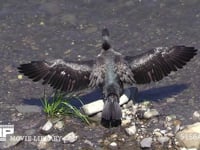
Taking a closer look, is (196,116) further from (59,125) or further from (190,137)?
(59,125)

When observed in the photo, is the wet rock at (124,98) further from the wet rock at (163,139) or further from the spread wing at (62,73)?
the wet rock at (163,139)

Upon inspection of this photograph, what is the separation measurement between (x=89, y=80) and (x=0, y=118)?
166cm

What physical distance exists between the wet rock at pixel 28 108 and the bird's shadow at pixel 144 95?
12 centimetres

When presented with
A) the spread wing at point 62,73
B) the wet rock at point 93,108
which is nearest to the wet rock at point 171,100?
the wet rock at point 93,108

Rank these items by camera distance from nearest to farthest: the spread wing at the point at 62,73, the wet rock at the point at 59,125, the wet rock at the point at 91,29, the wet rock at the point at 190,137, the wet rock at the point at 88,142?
the wet rock at the point at 190,137
the wet rock at the point at 88,142
the wet rock at the point at 59,125
the spread wing at the point at 62,73
the wet rock at the point at 91,29

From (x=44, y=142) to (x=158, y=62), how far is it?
2.34 meters

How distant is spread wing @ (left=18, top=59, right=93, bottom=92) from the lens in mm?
9703

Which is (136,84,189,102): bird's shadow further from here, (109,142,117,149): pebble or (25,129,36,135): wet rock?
(25,129,36,135): wet rock

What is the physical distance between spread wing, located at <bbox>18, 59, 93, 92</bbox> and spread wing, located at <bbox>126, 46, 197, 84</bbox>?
2.58 feet

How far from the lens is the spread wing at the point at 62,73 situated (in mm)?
9703

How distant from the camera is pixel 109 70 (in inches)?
377

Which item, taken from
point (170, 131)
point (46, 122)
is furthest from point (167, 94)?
point (46, 122)

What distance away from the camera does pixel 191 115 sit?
971 cm

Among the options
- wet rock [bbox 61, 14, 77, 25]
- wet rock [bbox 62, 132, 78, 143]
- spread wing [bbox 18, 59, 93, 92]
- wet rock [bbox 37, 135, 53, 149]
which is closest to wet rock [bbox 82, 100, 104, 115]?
spread wing [bbox 18, 59, 93, 92]
